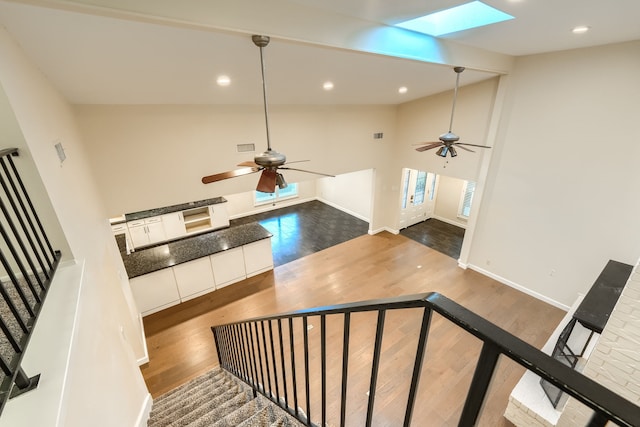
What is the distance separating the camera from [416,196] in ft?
27.6

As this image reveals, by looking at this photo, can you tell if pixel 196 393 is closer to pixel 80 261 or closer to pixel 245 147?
pixel 80 261

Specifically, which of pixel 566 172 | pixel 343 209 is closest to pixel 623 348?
pixel 566 172

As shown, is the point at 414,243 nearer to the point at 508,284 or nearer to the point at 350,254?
the point at 350,254

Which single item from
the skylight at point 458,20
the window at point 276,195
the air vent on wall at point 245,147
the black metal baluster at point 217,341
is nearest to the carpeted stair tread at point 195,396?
the black metal baluster at point 217,341

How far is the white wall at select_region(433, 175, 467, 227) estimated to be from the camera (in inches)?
330

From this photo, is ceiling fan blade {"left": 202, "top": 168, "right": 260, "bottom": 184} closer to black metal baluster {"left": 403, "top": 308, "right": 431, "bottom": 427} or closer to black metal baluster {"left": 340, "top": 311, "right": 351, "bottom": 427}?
black metal baluster {"left": 340, "top": 311, "right": 351, "bottom": 427}

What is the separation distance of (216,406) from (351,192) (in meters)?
7.54

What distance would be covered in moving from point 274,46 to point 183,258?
411 centimetres

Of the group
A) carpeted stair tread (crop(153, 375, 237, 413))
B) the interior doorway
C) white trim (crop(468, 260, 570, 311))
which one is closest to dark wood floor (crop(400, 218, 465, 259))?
the interior doorway

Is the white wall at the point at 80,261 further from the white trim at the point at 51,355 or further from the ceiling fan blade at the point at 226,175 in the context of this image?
the ceiling fan blade at the point at 226,175

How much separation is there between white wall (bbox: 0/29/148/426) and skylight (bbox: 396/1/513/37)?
342cm

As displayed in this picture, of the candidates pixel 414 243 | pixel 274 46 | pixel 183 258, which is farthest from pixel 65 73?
pixel 414 243

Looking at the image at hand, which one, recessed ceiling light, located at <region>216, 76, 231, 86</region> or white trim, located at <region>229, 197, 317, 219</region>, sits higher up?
recessed ceiling light, located at <region>216, 76, 231, 86</region>

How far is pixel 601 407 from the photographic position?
1.46 ft
